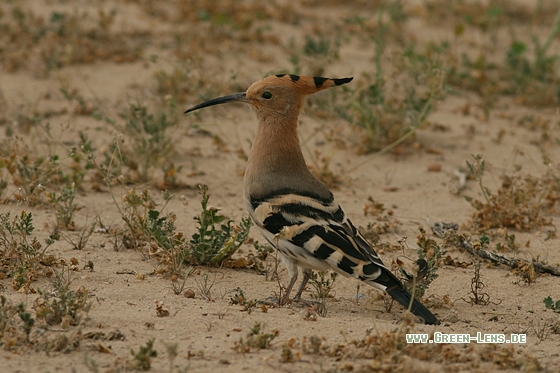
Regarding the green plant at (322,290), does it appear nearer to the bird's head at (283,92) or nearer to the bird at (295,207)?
the bird at (295,207)

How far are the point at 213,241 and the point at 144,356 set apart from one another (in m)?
1.33

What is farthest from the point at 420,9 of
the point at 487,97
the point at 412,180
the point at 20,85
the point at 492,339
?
the point at 492,339

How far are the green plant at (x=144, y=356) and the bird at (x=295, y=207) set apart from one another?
92 cm

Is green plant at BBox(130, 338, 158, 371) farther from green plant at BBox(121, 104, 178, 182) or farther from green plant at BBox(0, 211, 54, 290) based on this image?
green plant at BBox(121, 104, 178, 182)

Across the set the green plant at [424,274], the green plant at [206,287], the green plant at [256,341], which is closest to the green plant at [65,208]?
the green plant at [206,287]

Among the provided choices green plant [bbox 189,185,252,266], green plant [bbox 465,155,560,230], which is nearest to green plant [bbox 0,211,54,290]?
green plant [bbox 189,185,252,266]

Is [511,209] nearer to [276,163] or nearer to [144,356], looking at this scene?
[276,163]

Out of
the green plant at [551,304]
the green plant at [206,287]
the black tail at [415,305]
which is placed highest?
the green plant at [551,304]

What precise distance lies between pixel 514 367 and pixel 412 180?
2.93 meters

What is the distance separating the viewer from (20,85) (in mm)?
7020

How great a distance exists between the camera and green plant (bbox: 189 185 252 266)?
419 cm

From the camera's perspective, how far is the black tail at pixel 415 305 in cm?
358

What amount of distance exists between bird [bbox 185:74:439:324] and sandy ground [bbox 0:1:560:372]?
226mm

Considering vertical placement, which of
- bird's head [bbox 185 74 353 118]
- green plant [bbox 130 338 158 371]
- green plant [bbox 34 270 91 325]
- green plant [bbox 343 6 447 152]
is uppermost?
green plant [bbox 343 6 447 152]
